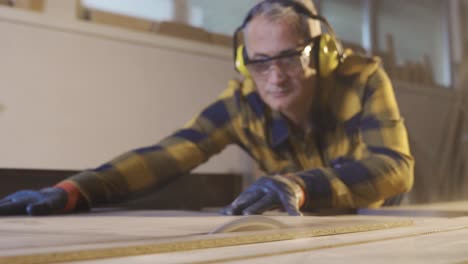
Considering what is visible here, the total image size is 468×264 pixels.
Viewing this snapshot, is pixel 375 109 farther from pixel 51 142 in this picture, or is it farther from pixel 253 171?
pixel 51 142

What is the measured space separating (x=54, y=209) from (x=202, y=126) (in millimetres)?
413

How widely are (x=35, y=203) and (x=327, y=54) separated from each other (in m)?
0.59

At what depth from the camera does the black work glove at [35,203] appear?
82 cm

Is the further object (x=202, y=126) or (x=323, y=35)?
(x=202, y=126)

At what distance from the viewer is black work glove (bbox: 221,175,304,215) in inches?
28.6

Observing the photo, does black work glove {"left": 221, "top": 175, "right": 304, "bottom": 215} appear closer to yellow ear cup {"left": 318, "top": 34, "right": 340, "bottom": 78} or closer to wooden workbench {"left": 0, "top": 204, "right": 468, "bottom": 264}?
wooden workbench {"left": 0, "top": 204, "right": 468, "bottom": 264}

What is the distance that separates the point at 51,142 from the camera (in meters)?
1.46

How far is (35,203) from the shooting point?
0.82 metres

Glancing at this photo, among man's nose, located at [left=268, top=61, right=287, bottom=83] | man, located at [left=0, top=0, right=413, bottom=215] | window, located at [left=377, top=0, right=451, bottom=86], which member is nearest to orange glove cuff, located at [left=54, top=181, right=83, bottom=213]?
man, located at [left=0, top=0, right=413, bottom=215]

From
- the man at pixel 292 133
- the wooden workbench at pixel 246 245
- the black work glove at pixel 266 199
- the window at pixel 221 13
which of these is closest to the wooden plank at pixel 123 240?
the wooden workbench at pixel 246 245

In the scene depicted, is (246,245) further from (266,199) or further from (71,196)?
(71,196)

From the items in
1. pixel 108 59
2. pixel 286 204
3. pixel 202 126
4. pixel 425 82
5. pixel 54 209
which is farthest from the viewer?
pixel 425 82

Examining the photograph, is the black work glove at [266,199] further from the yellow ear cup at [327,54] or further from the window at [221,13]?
the window at [221,13]

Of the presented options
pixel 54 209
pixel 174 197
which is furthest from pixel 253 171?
pixel 54 209
